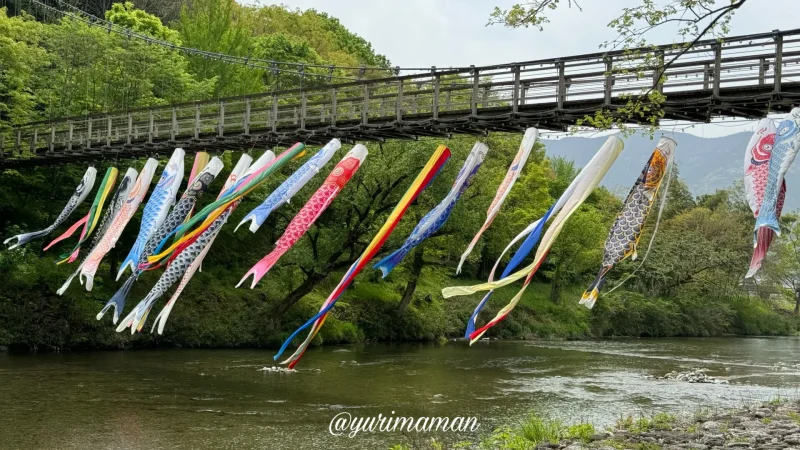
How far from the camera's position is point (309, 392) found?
723 inches

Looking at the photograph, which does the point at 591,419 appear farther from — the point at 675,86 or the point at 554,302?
the point at 554,302

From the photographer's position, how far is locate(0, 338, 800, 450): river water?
13602 mm

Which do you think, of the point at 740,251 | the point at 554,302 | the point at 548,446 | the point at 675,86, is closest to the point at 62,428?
the point at 548,446

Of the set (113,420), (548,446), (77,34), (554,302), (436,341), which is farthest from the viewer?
(554,302)

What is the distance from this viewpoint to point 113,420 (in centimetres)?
1456

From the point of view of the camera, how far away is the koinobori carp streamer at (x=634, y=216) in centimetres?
1419

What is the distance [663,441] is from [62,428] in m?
9.28

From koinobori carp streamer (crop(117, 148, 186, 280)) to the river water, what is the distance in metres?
2.91

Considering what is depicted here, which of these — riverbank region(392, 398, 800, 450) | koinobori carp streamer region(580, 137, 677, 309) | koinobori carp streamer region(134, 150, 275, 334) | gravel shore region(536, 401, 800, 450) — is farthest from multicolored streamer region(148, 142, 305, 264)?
gravel shore region(536, 401, 800, 450)

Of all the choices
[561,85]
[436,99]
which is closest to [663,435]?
[561,85]

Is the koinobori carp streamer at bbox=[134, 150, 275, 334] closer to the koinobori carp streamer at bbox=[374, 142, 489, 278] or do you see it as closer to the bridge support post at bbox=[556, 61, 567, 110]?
A: the koinobori carp streamer at bbox=[374, 142, 489, 278]

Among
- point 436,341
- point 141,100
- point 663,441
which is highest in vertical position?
point 141,100

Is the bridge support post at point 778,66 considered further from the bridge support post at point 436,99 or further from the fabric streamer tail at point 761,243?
the bridge support post at point 436,99

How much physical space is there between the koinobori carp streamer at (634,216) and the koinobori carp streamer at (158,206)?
36.5ft
